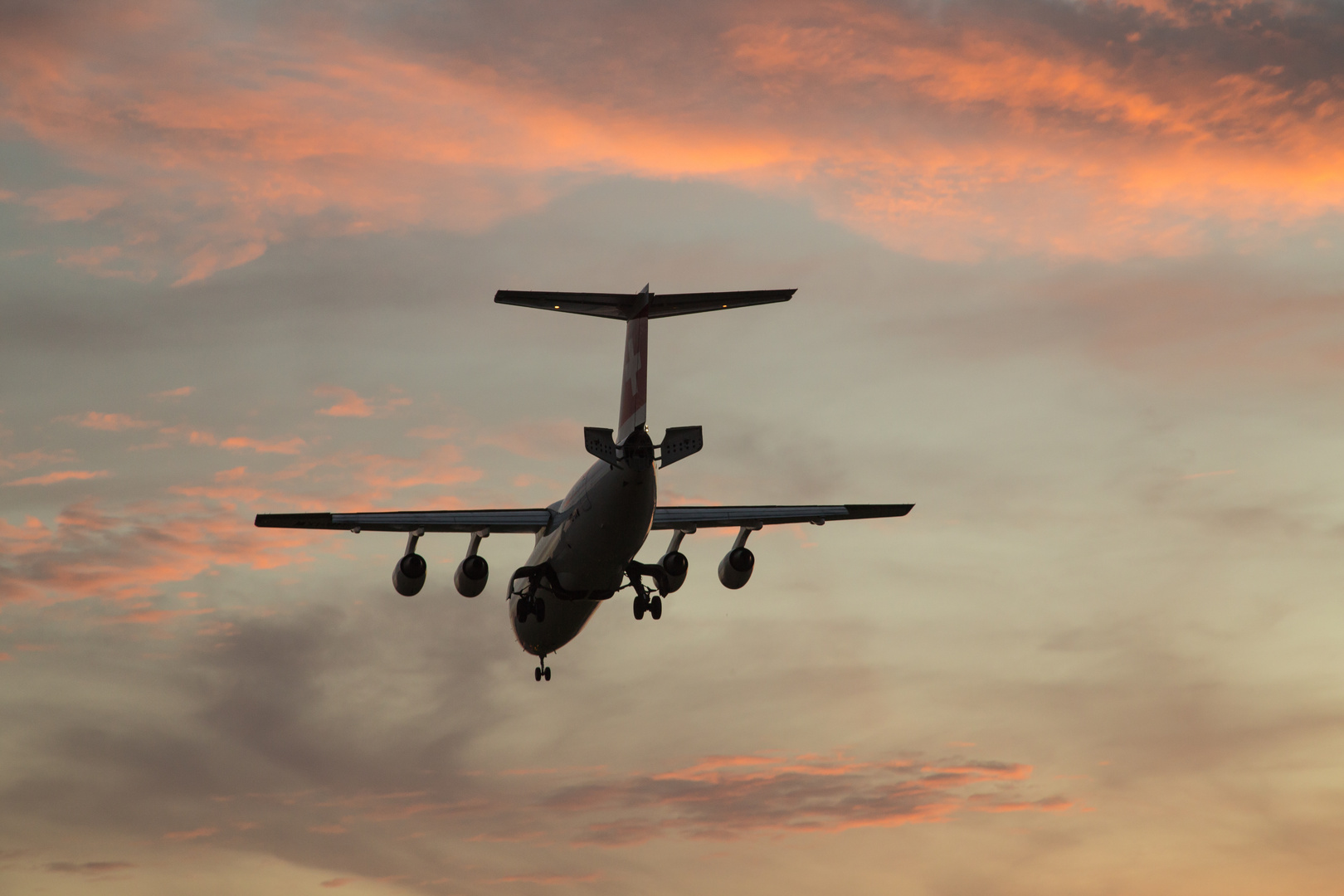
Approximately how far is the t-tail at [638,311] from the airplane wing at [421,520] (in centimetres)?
596

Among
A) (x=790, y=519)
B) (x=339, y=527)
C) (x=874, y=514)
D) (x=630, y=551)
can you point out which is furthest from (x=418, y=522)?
(x=874, y=514)

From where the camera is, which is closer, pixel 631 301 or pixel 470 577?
pixel 631 301

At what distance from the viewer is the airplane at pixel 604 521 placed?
29.2 m

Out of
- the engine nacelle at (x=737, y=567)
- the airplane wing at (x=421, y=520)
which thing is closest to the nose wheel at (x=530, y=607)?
the airplane wing at (x=421, y=520)

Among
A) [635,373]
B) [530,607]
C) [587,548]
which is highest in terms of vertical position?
[635,373]

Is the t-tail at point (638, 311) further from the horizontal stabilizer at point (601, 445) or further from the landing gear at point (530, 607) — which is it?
the landing gear at point (530, 607)

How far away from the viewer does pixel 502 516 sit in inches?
1417

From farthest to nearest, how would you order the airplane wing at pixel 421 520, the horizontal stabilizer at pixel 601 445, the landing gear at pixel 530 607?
1. the airplane wing at pixel 421 520
2. the landing gear at pixel 530 607
3. the horizontal stabilizer at pixel 601 445

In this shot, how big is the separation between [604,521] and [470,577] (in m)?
7.30

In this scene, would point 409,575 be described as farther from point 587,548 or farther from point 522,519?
point 587,548

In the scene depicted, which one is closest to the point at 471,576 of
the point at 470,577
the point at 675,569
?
the point at 470,577

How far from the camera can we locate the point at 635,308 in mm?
30891

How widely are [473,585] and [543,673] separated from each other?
14.7ft

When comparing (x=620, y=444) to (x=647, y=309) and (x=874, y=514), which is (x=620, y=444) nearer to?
(x=647, y=309)
